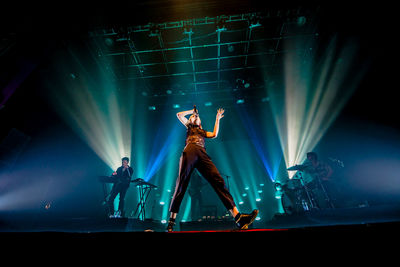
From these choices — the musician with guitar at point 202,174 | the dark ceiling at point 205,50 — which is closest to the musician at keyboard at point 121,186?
the musician with guitar at point 202,174

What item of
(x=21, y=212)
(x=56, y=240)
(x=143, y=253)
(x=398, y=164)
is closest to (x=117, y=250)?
(x=143, y=253)

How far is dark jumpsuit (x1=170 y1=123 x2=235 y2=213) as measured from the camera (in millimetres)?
2250

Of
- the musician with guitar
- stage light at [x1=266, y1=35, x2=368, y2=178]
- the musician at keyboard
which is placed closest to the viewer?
the musician with guitar

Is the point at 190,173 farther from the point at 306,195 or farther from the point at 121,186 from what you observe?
the point at 306,195

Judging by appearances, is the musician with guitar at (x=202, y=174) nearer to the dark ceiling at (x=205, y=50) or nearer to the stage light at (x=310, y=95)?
the dark ceiling at (x=205, y=50)

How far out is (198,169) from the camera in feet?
8.11

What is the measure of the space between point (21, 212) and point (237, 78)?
10187mm

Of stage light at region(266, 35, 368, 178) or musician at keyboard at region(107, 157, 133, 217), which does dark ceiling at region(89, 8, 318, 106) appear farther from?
musician at keyboard at region(107, 157, 133, 217)

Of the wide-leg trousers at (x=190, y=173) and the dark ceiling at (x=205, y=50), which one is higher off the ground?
the dark ceiling at (x=205, y=50)

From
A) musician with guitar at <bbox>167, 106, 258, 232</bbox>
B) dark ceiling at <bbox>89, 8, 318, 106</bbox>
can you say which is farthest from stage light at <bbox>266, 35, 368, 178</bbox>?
musician with guitar at <bbox>167, 106, 258, 232</bbox>

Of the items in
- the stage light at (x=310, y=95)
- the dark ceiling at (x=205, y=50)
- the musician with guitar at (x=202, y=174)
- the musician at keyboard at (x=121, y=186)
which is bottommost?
the musician with guitar at (x=202, y=174)

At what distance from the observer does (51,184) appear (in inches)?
220

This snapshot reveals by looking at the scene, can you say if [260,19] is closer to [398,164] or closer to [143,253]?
[398,164]

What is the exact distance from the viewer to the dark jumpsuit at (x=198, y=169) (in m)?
2.25
